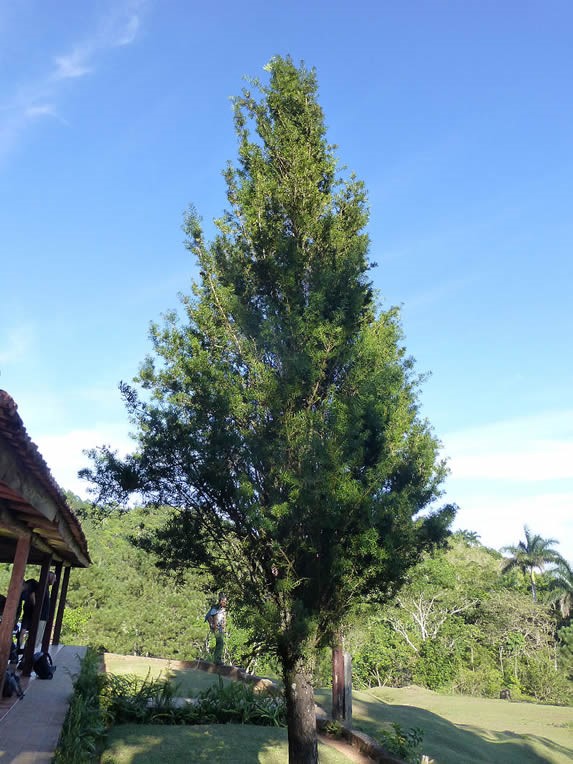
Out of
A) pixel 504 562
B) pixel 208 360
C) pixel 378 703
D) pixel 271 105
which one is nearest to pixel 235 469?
pixel 208 360

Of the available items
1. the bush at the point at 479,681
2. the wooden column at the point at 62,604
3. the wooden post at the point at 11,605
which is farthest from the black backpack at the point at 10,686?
the bush at the point at 479,681

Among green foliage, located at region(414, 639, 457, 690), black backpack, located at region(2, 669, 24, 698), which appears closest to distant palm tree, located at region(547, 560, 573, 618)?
green foliage, located at region(414, 639, 457, 690)

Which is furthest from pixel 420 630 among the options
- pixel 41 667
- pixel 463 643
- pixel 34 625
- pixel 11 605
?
pixel 11 605

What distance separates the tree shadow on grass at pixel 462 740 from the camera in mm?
10016

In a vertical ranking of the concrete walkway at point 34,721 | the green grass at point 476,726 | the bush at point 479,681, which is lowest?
the bush at point 479,681

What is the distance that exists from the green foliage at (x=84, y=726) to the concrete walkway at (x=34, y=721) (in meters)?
0.15

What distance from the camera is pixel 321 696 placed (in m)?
13.1

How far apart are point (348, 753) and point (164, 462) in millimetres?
5800

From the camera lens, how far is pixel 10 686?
336 inches

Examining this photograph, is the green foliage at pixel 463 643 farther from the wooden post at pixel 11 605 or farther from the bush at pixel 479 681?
the wooden post at pixel 11 605

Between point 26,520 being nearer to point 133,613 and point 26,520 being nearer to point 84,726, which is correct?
point 84,726

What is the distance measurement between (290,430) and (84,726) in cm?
479

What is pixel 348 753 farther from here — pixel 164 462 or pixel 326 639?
pixel 164 462

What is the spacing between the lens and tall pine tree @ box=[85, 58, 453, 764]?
7.30m
